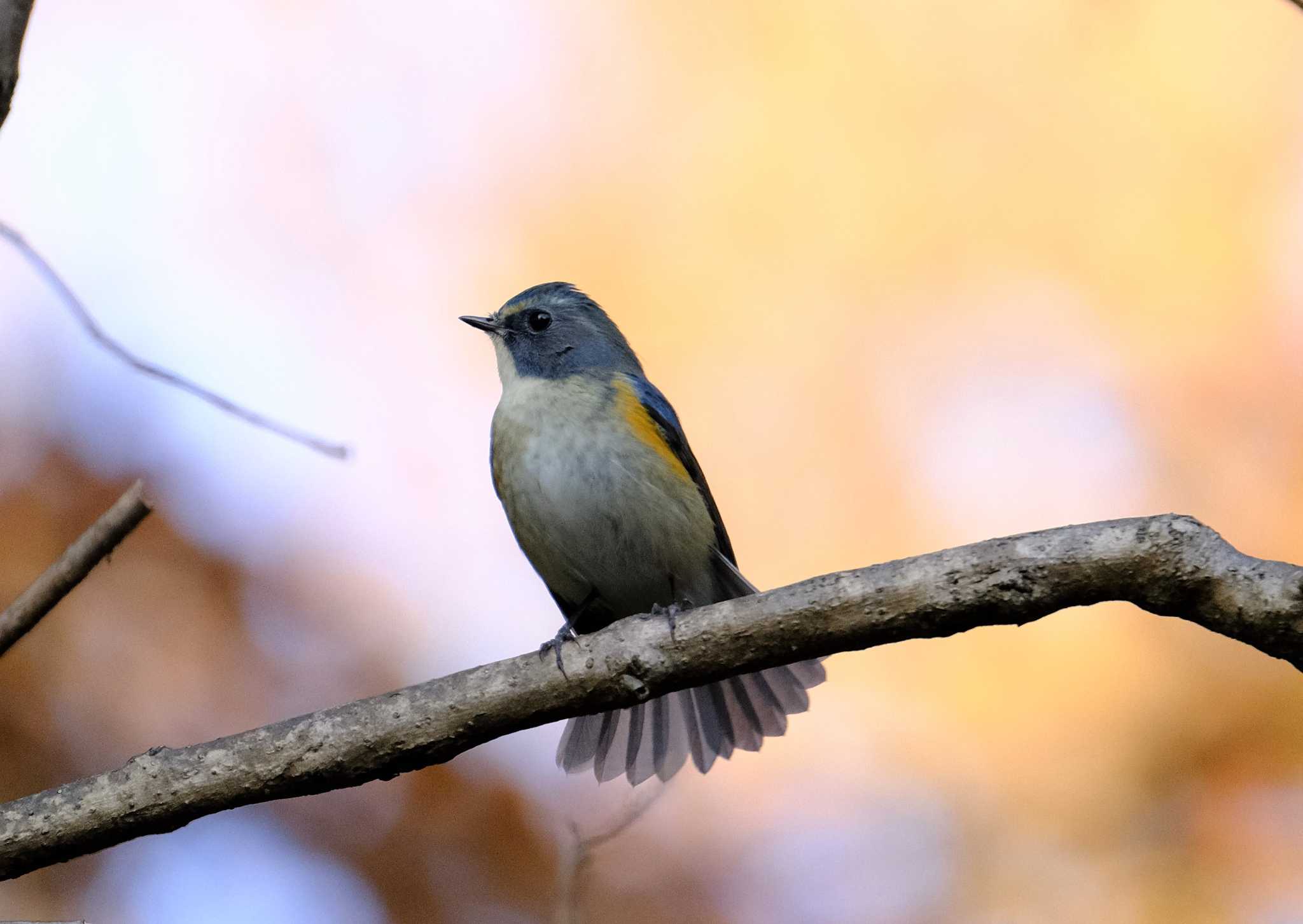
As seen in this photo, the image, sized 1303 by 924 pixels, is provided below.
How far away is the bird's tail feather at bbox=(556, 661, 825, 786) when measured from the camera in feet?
14.6

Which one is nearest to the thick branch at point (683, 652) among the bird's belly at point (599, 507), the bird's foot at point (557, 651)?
the bird's foot at point (557, 651)

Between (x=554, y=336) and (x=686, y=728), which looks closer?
(x=686, y=728)

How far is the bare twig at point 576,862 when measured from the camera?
2.88 m

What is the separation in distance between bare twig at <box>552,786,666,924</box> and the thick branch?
1.30 ft

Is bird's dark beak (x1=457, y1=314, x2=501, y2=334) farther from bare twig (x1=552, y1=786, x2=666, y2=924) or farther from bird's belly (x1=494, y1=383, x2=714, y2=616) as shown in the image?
bare twig (x1=552, y1=786, x2=666, y2=924)

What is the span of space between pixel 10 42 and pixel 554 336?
290cm

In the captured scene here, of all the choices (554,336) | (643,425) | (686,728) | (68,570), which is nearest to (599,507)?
(643,425)

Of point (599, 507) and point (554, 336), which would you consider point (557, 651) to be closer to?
point (599, 507)

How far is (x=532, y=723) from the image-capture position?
2.99 meters

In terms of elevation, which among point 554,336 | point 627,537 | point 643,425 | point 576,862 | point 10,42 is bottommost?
point 576,862

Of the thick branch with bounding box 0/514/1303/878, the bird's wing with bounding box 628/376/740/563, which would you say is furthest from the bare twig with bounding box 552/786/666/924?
the bird's wing with bounding box 628/376/740/563

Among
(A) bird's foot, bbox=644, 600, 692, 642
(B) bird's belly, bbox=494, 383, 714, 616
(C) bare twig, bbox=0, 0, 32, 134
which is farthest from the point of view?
(B) bird's belly, bbox=494, 383, 714, 616

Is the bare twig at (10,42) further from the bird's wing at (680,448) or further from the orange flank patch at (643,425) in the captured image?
the bird's wing at (680,448)

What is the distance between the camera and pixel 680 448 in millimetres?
4758
